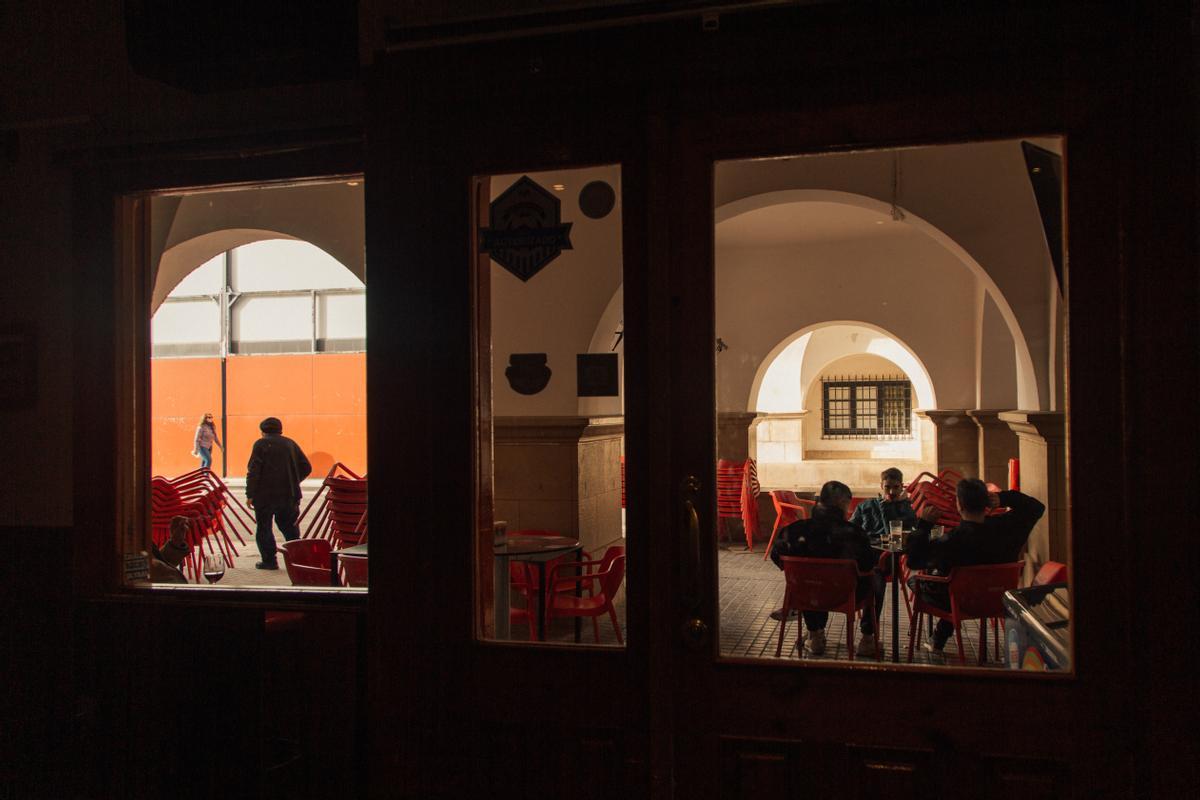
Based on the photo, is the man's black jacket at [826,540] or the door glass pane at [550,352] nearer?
the door glass pane at [550,352]

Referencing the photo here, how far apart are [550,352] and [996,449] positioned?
11.1 feet

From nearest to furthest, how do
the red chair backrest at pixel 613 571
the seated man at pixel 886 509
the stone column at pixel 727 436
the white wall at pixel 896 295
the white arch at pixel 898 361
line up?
the stone column at pixel 727 436 < the red chair backrest at pixel 613 571 < the seated man at pixel 886 509 < the white arch at pixel 898 361 < the white wall at pixel 896 295

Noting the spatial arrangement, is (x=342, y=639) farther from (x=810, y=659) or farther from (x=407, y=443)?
(x=810, y=659)

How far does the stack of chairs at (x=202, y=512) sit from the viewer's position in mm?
4859

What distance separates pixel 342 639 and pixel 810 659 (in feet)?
4.91

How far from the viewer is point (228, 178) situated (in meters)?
2.89

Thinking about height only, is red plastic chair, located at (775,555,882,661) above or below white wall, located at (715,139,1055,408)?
below

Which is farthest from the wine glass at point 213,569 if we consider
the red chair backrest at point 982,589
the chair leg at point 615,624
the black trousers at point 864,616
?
the red chair backrest at point 982,589

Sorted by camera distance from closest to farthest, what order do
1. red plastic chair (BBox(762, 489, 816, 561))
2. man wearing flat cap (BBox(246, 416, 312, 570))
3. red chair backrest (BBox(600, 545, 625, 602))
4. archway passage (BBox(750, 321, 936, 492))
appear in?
red chair backrest (BBox(600, 545, 625, 602)), red plastic chair (BBox(762, 489, 816, 561)), archway passage (BBox(750, 321, 936, 492)), man wearing flat cap (BBox(246, 416, 312, 570))

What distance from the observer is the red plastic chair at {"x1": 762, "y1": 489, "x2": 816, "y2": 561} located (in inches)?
137

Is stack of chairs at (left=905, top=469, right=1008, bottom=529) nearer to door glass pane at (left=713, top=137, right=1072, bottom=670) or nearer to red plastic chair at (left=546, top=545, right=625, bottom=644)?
door glass pane at (left=713, top=137, right=1072, bottom=670)

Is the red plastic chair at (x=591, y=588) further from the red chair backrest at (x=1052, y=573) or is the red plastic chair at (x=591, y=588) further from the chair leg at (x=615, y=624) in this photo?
the red chair backrest at (x=1052, y=573)

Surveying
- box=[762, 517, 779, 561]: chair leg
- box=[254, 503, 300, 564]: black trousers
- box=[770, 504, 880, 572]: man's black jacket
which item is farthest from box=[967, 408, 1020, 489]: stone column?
box=[254, 503, 300, 564]: black trousers

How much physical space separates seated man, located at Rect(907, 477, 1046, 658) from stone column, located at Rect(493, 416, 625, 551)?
1.09 metres
